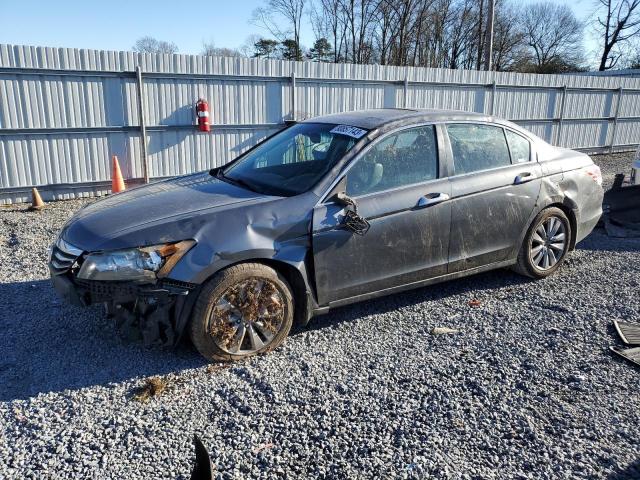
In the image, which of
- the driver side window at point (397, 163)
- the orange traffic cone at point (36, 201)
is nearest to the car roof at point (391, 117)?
the driver side window at point (397, 163)

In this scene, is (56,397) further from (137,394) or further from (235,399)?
(235,399)

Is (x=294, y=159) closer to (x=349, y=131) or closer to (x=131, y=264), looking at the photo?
(x=349, y=131)

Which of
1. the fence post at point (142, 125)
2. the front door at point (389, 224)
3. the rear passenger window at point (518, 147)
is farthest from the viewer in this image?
the fence post at point (142, 125)

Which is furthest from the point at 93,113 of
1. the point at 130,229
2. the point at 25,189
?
the point at 130,229

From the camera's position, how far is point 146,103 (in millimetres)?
9516

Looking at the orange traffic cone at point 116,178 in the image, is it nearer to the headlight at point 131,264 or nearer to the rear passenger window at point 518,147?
the headlight at point 131,264

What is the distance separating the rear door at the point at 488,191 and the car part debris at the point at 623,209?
3.09m

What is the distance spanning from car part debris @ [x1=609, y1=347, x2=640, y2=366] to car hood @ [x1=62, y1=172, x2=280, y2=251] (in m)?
2.83

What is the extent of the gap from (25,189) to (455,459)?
28.6 feet

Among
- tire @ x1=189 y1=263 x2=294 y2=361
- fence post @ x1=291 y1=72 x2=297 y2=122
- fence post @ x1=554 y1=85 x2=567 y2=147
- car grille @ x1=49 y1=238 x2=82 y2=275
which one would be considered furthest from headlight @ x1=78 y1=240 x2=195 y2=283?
fence post @ x1=554 y1=85 x2=567 y2=147

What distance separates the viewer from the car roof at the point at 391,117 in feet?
14.4

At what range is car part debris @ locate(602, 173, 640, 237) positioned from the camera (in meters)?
7.34

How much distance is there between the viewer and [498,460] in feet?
8.92

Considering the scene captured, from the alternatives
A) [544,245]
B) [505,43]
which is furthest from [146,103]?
[505,43]
